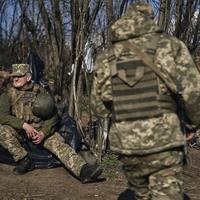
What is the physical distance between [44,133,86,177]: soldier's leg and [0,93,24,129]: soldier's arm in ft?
1.62

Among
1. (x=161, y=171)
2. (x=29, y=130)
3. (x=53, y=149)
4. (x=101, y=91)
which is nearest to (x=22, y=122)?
(x=29, y=130)

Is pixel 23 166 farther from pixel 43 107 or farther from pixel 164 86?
pixel 164 86

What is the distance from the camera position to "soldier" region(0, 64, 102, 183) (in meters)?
7.66

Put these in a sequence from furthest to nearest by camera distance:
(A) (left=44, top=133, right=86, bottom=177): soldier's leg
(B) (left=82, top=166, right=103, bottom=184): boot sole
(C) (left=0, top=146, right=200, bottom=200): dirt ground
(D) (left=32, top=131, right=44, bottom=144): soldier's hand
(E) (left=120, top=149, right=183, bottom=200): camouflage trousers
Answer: (D) (left=32, top=131, right=44, bottom=144): soldier's hand
(A) (left=44, top=133, right=86, bottom=177): soldier's leg
(B) (left=82, top=166, right=103, bottom=184): boot sole
(C) (left=0, top=146, right=200, bottom=200): dirt ground
(E) (left=120, top=149, right=183, bottom=200): camouflage trousers

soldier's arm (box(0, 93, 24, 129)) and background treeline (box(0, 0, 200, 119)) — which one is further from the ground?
background treeline (box(0, 0, 200, 119))

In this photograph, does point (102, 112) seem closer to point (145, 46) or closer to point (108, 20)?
point (145, 46)

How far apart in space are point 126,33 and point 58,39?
4.98m

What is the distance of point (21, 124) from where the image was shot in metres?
7.64

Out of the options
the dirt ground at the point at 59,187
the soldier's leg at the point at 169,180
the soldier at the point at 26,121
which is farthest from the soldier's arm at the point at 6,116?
the soldier's leg at the point at 169,180

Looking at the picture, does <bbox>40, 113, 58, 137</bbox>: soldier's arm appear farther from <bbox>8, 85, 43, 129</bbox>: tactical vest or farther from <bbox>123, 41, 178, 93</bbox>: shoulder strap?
<bbox>123, 41, 178, 93</bbox>: shoulder strap

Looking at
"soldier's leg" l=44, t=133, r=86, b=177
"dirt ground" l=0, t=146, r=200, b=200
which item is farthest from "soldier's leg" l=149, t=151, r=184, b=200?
"soldier's leg" l=44, t=133, r=86, b=177

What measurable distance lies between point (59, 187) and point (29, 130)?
918mm

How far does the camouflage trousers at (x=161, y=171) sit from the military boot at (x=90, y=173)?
92.3 inches

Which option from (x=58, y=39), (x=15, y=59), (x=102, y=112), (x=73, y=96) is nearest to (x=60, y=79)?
(x=58, y=39)
